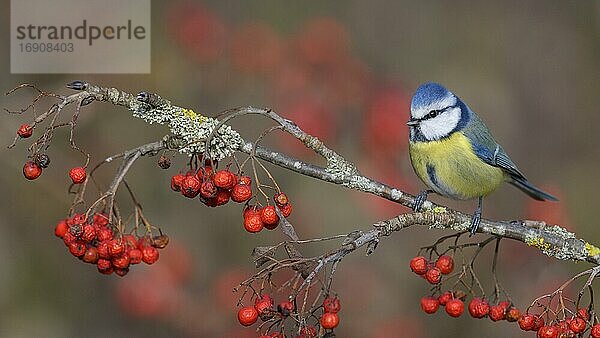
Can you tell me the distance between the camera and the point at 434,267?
2672 millimetres

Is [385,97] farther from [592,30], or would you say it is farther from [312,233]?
[592,30]

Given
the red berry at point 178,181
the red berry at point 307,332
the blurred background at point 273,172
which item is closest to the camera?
the red berry at point 307,332

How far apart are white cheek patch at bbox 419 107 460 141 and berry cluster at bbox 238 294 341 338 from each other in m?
1.63

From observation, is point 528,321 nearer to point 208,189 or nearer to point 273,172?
point 208,189

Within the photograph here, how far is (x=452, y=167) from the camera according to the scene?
3.69 metres

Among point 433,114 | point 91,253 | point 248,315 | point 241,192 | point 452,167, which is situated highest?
point 433,114

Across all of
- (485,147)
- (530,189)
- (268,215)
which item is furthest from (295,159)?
(530,189)

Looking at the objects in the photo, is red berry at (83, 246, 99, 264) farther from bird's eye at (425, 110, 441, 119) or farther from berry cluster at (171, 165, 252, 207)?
bird's eye at (425, 110, 441, 119)

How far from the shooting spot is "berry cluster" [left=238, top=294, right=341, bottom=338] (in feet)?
7.01

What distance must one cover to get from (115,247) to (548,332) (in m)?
1.39

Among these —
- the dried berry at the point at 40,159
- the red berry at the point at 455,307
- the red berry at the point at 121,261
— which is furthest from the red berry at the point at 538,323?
the dried berry at the point at 40,159

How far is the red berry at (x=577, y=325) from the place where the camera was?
8.01 feet

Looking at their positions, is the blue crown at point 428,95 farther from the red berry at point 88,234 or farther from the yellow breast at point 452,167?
the red berry at point 88,234

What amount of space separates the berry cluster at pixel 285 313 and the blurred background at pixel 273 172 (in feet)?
6.12
